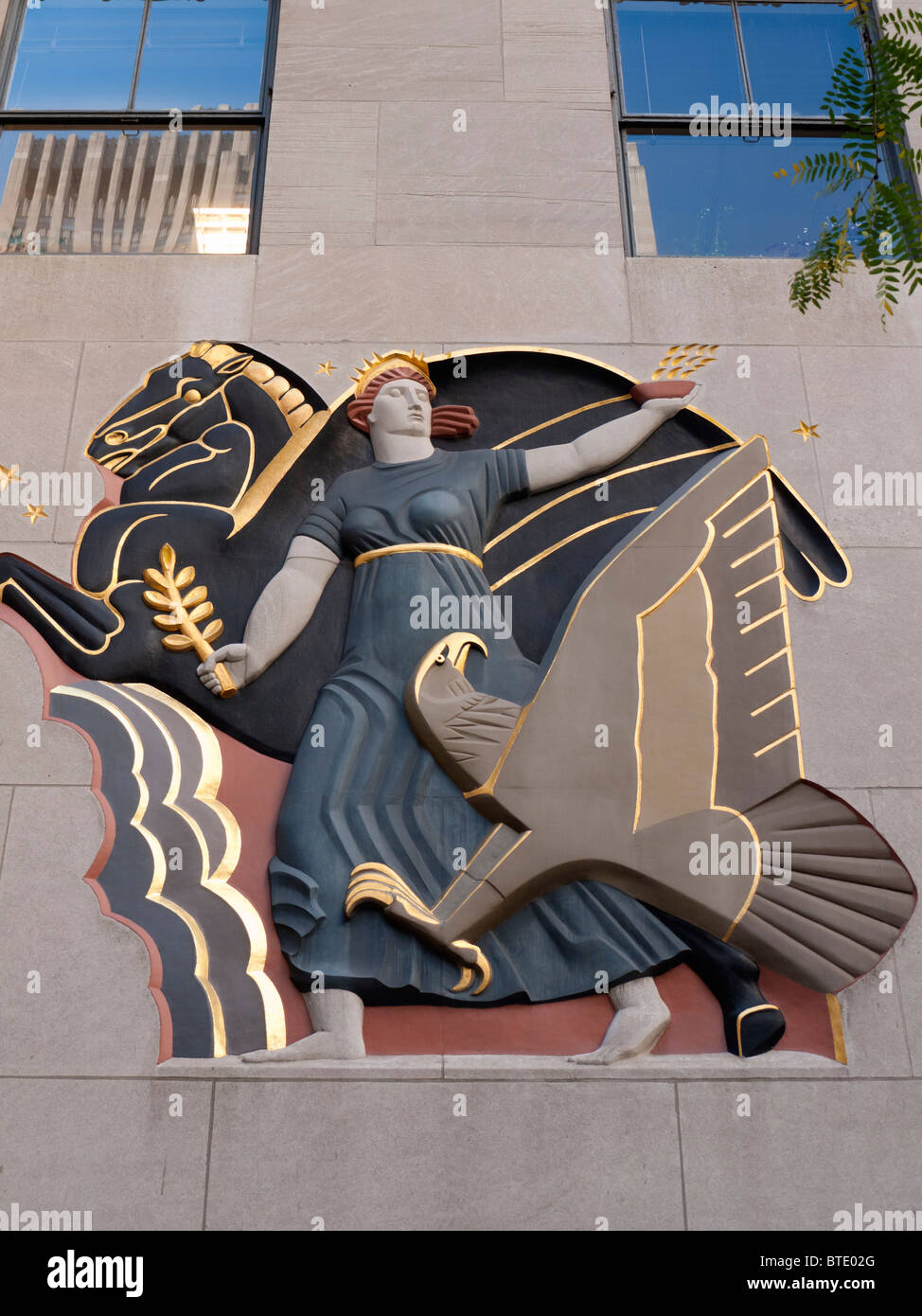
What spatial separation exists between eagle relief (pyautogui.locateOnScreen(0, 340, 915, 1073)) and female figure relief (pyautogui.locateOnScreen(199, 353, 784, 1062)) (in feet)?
0.05

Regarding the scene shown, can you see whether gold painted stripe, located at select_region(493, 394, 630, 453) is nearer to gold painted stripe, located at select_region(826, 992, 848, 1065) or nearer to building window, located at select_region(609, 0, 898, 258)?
building window, located at select_region(609, 0, 898, 258)

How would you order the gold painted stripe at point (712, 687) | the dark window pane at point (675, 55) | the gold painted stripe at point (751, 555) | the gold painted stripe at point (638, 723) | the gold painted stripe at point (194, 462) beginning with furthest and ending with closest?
1. the dark window pane at point (675, 55)
2. the gold painted stripe at point (194, 462)
3. the gold painted stripe at point (751, 555)
4. the gold painted stripe at point (712, 687)
5. the gold painted stripe at point (638, 723)

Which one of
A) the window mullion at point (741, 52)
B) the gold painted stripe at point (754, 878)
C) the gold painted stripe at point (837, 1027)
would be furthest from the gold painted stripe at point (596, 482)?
the window mullion at point (741, 52)

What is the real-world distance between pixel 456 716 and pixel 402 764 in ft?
1.16

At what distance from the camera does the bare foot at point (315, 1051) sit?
601 centimetres

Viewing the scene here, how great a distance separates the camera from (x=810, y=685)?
7059 mm

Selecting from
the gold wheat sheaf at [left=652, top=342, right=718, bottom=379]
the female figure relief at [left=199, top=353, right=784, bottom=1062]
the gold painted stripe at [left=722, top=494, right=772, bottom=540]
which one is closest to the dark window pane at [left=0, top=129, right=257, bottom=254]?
the female figure relief at [left=199, top=353, right=784, bottom=1062]

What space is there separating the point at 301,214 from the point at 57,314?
1.66m

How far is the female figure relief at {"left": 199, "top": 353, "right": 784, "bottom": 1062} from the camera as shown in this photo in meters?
6.15

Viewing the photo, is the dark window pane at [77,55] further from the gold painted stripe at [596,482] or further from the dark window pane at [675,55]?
the gold painted stripe at [596,482]

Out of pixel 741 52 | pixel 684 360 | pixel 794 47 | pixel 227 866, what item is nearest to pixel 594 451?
pixel 684 360

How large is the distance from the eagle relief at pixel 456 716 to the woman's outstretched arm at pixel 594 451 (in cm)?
2
